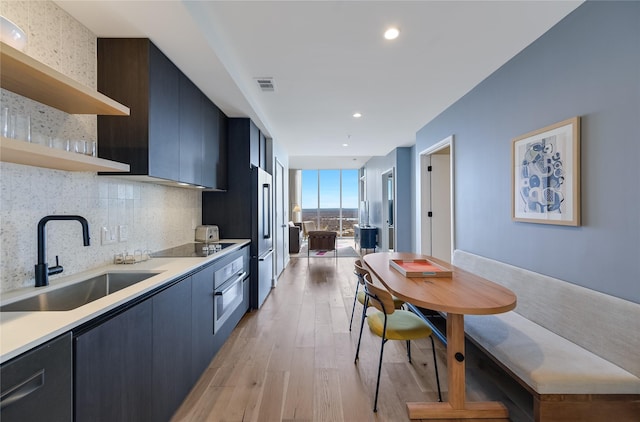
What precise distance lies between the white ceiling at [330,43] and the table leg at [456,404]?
197cm

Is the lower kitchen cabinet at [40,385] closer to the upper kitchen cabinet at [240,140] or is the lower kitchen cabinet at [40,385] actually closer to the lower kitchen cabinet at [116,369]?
the lower kitchen cabinet at [116,369]

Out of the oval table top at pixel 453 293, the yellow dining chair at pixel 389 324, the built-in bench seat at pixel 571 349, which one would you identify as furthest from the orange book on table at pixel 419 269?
the built-in bench seat at pixel 571 349

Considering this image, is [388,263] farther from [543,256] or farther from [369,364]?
[543,256]

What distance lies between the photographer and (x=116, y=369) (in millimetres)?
1188

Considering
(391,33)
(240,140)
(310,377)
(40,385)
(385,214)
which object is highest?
(391,33)

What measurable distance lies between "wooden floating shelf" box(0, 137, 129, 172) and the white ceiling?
0.91 metres

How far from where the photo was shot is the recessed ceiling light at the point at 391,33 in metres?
1.95

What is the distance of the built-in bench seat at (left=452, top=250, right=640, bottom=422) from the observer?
140 centimetres

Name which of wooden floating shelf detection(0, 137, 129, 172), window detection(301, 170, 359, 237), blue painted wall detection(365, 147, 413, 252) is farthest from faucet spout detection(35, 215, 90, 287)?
window detection(301, 170, 359, 237)

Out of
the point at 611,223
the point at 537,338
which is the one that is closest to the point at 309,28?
the point at 611,223

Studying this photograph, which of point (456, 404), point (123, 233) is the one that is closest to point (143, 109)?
point (123, 233)

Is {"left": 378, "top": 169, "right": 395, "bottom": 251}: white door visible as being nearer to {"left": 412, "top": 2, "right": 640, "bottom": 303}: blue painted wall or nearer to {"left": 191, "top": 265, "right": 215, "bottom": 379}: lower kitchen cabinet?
{"left": 412, "top": 2, "right": 640, "bottom": 303}: blue painted wall

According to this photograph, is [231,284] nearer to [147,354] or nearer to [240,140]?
[147,354]

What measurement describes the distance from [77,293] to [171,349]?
590 mm
